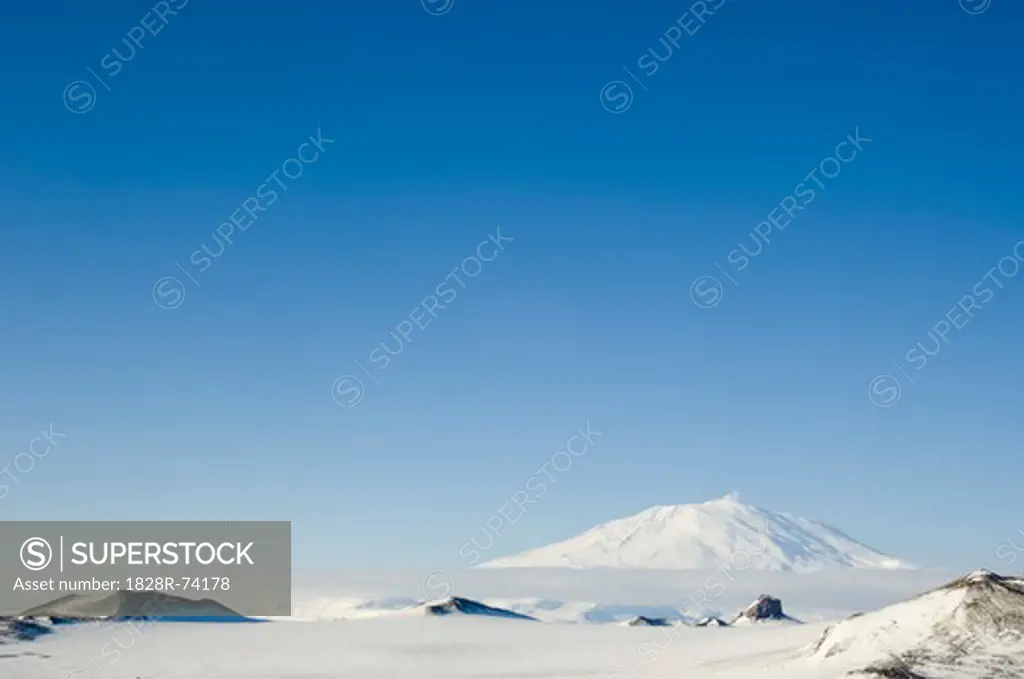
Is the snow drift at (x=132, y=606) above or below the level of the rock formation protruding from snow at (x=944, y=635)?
above

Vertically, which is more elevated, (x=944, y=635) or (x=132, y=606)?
(x=132, y=606)

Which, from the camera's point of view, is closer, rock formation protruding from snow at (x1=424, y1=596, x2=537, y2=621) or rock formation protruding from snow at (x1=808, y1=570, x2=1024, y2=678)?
rock formation protruding from snow at (x1=808, y1=570, x2=1024, y2=678)

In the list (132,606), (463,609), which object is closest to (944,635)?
(463,609)

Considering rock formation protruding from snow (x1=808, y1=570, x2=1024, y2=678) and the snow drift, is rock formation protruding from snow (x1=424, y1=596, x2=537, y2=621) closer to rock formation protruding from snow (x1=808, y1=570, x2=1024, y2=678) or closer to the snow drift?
the snow drift

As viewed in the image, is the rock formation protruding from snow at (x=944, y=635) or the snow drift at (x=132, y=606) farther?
the snow drift at (x=132, y=606)

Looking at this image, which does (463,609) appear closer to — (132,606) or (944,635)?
(132,606)

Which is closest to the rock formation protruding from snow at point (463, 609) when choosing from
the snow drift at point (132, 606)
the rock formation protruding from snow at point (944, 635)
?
the snow drift at point (132, 606)

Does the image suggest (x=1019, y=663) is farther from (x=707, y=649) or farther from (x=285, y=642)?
(x=285, y=642)

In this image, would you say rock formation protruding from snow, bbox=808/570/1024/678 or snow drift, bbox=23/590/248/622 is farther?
snow drift, bbox=23/590/248/622

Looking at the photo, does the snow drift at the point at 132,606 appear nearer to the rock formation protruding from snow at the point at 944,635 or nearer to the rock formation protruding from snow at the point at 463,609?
the rock formation protruding from snow at the point at 463,609

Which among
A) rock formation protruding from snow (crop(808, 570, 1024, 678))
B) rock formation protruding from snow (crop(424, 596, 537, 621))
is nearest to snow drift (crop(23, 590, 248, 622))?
rock formation protruding from snow (crop(424, 596, 537, 621))

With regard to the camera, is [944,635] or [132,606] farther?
[132,606]

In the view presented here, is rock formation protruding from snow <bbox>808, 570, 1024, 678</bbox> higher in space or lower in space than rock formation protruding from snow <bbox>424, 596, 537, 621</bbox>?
lower

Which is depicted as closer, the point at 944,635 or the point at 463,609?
the point at 944,635
